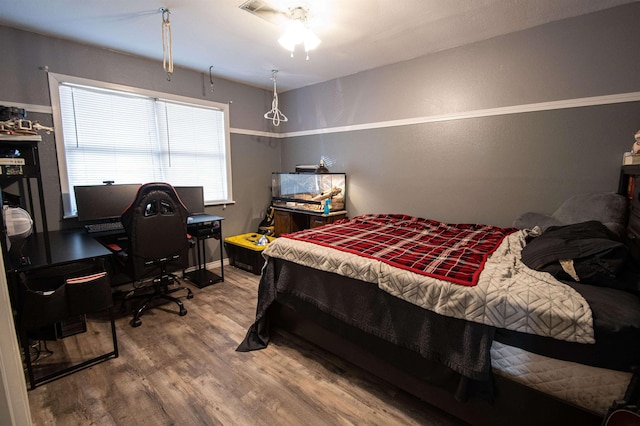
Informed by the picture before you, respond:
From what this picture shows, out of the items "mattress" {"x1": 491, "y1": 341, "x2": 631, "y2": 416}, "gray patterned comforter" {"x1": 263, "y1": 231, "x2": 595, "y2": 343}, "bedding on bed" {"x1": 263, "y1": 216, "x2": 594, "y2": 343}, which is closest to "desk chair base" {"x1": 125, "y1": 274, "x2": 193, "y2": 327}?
"bedding on bed" {"x1": 263, "y1": 216, "x2": 594, "y2": 343}

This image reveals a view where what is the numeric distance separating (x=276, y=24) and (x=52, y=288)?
8.63ft

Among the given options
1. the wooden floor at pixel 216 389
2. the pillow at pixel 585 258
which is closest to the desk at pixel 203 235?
the wooden floor at pixel 216 389

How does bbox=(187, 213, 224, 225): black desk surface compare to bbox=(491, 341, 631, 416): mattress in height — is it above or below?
above

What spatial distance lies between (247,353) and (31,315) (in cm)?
130

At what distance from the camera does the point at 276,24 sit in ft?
7.73

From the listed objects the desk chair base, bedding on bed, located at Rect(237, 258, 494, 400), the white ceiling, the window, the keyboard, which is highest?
the white ceiling

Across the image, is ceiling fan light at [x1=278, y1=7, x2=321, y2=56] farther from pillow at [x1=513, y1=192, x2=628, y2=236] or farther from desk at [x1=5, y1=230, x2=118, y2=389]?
pillow at [x1=513, y1=192, x2=628, y2=236]

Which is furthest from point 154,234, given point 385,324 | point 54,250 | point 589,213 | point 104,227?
point 589,213

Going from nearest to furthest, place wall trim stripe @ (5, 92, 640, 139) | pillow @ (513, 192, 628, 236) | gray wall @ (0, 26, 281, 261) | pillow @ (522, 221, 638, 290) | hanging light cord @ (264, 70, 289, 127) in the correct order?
1. pillow @ (522, 221, 638, 290)
2. pillow @ (513, 192, 628, 236)
3. wall trim stripe @ (5, 92, 640, 139)
4. gray wall @ (0, 26, 281, 261)
5. hanging light cord @ (264, 70, 289, 127)

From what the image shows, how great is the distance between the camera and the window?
8.80ft

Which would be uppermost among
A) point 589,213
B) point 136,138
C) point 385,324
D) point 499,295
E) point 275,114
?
point 275,114

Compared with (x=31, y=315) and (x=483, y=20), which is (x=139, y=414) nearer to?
(x=31, y=315)

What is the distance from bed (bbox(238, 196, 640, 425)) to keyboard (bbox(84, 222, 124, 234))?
65.5 inches

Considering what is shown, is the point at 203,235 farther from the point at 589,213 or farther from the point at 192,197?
the point at 589,213
